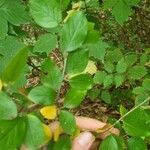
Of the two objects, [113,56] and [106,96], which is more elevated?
[113,56]

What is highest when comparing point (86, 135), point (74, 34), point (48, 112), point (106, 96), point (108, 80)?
point (74, 34)

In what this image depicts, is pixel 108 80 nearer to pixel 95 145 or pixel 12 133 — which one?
pixel 95 145

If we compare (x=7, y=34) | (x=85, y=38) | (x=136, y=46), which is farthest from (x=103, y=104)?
(x=85, y=38)

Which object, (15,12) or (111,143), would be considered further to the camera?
(15,12)

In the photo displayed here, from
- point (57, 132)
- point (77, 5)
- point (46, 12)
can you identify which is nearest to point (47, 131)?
point (57, 132)

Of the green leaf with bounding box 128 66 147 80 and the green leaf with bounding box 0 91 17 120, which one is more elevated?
the green leaf with bounding box 0 91 17 120

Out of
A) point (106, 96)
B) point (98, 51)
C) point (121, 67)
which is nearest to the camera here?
point (98, 51)

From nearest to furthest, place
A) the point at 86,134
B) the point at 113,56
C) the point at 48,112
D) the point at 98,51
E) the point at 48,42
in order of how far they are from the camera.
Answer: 1. the point at 48,112
2. the point at 86,134
3. the point at 48,42
4. the point at 98,51
5. the point at 113,56

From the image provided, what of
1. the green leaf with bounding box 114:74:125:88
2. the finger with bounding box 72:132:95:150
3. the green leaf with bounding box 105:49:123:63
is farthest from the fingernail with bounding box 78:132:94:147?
the green leaf with bounding box 105:49:123:63

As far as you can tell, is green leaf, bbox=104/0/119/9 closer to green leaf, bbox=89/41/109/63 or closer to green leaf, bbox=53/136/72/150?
green leaf, bbox=89/41/109/63
